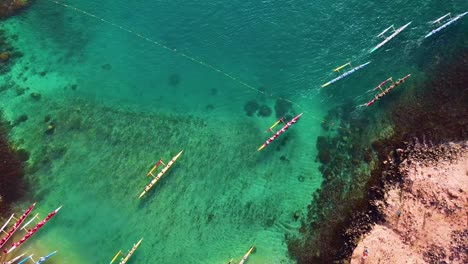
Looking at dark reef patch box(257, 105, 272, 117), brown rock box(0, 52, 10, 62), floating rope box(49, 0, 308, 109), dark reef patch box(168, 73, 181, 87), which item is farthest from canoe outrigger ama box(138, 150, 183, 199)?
brown rock box(0, 52, 10, 62)

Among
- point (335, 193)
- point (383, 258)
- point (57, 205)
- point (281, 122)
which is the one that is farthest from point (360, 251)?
point (57, 205)

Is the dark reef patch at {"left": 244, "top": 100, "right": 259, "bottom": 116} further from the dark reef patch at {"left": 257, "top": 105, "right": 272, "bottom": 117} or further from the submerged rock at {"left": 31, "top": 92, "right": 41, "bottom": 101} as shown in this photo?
the submerged rock at {"left": 31, "top": 92, "right": 41, "bottom": 101}

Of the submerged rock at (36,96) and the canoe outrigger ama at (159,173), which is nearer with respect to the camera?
the canoe outrigger ama at (159,173)

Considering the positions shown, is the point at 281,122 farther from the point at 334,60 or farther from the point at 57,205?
the point at 57,205

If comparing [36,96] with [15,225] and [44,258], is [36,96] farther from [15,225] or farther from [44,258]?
[44,258]

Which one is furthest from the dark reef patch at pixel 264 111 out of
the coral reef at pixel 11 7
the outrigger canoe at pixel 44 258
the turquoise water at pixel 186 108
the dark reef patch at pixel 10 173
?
the coral reef at pixel 11 7

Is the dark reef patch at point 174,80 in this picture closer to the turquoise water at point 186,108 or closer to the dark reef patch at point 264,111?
the turquoise water at point 186,108
